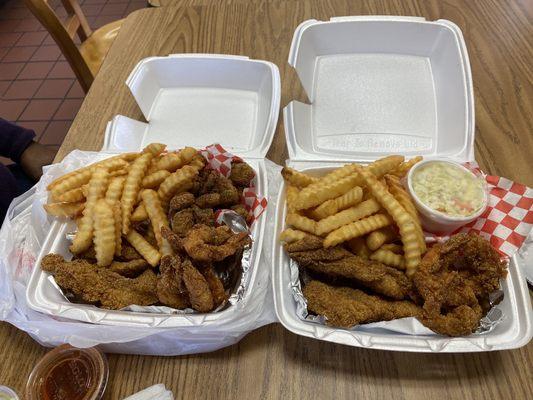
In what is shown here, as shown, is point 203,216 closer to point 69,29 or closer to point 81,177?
point 81,177

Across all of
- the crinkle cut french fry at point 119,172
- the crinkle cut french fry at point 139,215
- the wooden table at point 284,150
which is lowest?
the wooden table at point 284,150

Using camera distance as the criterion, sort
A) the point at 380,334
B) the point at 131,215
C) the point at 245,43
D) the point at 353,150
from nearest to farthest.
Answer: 1. the point at 380,334
2. the point at 131,215
3. the point at 353,150
4. the point at 245,43

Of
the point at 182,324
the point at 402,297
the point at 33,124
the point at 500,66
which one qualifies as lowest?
the point at 33,124

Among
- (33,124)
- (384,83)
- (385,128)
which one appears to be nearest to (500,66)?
(384,83)

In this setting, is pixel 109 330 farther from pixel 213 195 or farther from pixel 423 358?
pixel 423 358

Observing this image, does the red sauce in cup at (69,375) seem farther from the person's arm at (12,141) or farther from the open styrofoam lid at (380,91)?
the person's arm at (12,141)

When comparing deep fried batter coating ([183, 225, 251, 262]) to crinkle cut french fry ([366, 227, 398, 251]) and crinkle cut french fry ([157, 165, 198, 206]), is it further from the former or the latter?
crinkle cut french fry ([366, 227, 398, 251])

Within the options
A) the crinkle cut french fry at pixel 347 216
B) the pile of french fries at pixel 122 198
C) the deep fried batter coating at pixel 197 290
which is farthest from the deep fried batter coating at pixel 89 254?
the crinkle cut french fry at pixel 347 216
